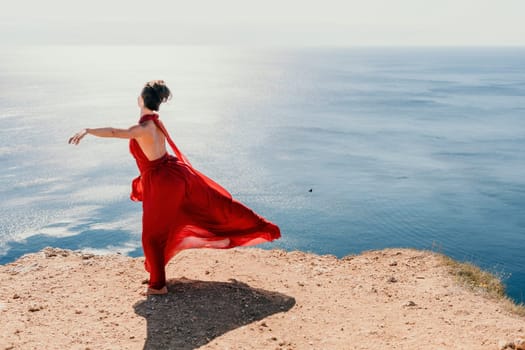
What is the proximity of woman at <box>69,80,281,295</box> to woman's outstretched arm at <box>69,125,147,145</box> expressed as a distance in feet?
0.05

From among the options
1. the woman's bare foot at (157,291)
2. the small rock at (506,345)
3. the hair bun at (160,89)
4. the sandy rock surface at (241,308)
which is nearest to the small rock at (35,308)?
the sandy rock surface at (241,308)

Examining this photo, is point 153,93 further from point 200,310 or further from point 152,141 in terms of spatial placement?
point 200,310

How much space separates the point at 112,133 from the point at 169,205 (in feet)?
4.70

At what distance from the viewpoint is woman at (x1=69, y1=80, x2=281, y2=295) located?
7.00m

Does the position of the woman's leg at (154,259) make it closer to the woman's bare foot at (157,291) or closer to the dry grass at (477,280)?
the woman's bare foot at (157,291)

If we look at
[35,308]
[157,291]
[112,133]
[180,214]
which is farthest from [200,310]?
[112,133]

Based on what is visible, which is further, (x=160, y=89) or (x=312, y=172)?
(x=312, y=172)

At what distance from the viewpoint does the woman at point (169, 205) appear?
6996 millimetres

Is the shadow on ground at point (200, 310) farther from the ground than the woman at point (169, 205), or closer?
closer

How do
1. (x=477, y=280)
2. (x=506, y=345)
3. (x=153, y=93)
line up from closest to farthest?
(x=506, y=345)
(x=153, y=93)
(x=477, y=280)

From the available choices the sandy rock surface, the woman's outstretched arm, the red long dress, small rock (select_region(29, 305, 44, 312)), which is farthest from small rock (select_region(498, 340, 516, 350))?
small rock (select_region(29, 305, 44, 312))

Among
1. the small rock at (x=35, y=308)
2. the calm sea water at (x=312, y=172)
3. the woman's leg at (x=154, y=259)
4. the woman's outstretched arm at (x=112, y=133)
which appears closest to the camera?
the woman's outstretched arm at (x=112, y=133)

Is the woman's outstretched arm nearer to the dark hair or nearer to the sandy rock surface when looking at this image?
the dark hair

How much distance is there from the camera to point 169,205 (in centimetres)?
722
